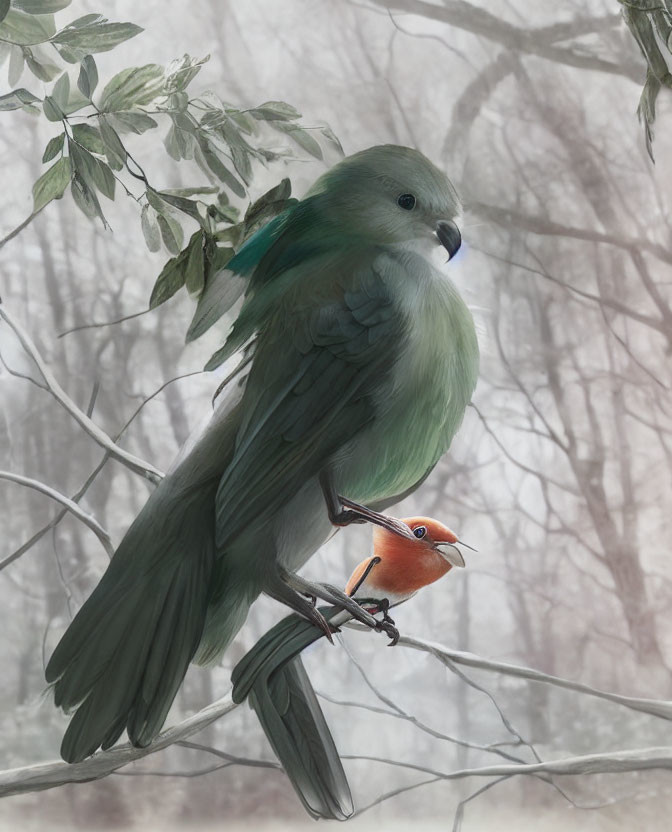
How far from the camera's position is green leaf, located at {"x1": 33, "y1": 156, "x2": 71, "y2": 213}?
80 centimetres

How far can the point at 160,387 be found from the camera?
89 cm

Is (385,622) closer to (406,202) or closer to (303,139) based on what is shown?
(406,202)

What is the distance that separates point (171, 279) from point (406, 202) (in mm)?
237

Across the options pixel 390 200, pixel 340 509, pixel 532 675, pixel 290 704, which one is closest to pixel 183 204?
pixel 390 200

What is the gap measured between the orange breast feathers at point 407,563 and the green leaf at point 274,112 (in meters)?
0.41

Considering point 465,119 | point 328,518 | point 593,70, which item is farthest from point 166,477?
point 593,70

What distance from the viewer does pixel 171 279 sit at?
0.79 metres

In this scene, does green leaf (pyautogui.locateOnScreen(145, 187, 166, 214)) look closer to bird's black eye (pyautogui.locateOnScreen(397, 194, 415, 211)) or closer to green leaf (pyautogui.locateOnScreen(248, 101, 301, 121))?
green leaf (pyautogui.locateOnScreen(248, 101, 301, 121))

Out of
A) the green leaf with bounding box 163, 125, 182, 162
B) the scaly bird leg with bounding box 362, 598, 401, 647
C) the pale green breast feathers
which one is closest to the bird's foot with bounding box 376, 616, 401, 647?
the scaly bird leg with bounding box 362, 598, 401, 647

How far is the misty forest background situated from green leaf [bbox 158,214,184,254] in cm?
6

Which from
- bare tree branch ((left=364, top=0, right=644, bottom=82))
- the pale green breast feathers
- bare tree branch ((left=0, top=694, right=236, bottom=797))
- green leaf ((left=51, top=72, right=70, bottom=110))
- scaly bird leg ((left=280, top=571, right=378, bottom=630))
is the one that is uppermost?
bare tree branch ((left=364, top=0, right=644, bottom=82))

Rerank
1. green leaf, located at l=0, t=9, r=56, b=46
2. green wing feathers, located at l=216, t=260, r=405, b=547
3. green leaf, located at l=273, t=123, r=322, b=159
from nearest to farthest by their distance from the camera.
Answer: green wing feathers, located at l=216, t=260, r=405, b=547 < green leaf, located at l=0, t=9, r=56, b=46 < green leaf, located at l=273, t=123, r=322, b=159

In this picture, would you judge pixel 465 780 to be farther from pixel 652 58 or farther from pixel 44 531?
pixel 652 58

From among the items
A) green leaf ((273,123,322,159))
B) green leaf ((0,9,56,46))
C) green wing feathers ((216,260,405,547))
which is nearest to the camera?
green wing feathers ((216,260,405,547))
